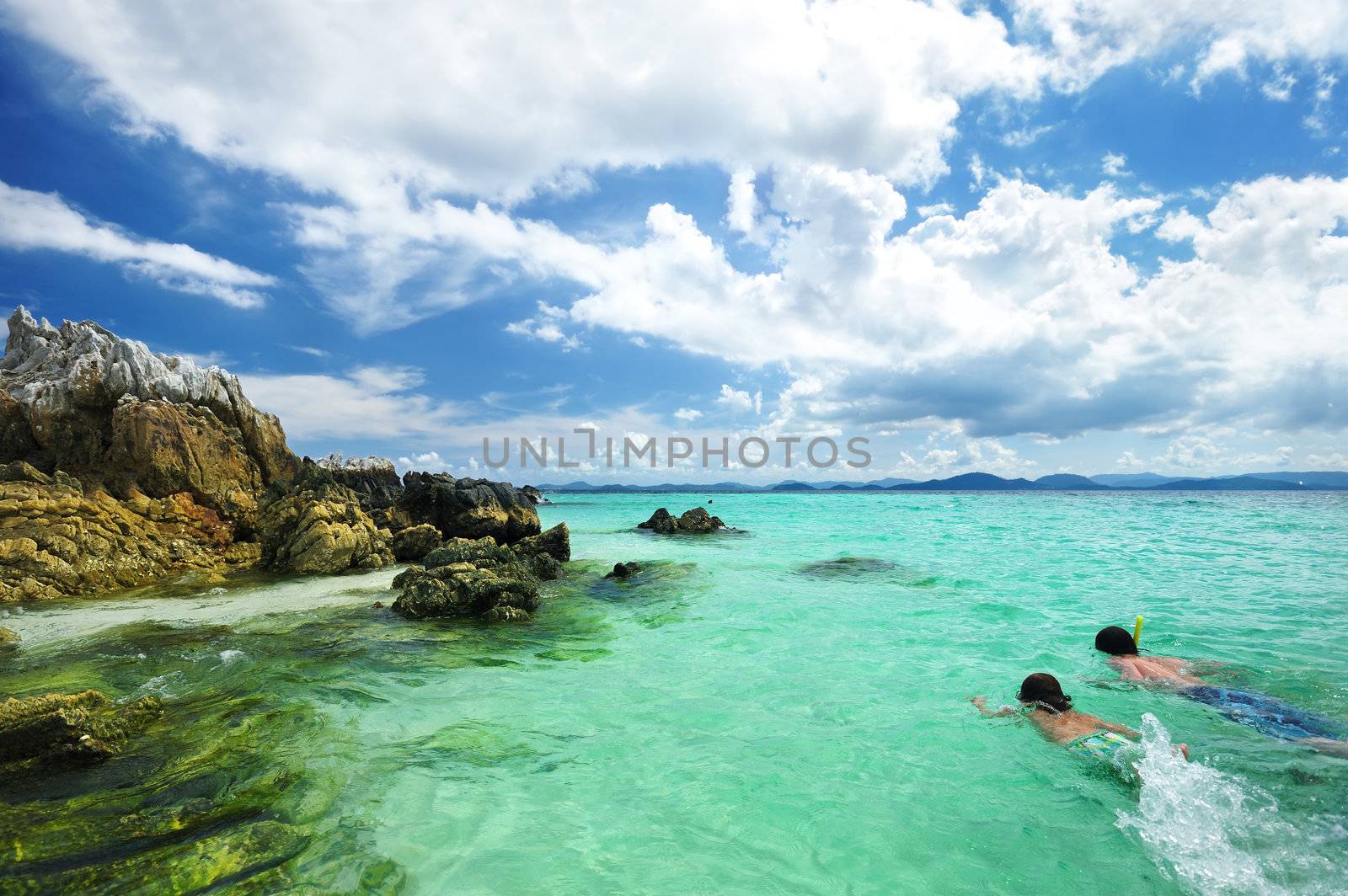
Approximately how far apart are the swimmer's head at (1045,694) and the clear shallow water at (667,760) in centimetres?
57

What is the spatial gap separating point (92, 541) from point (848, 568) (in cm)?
2192

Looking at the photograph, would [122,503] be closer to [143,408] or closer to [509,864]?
[143,408]

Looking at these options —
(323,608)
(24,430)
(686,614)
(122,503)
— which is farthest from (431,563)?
(24,430)

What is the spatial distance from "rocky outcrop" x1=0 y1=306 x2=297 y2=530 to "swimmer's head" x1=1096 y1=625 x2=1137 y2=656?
25239mm

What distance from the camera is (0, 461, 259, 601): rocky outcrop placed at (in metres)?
13.8

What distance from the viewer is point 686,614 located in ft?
43.2

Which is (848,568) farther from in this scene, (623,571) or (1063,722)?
(1063,722)

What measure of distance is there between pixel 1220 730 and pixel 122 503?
26.0 m

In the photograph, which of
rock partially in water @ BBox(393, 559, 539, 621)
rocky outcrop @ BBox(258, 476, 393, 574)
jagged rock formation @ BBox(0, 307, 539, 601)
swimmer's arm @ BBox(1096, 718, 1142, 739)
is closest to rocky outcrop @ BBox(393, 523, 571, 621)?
rock partially in water @ BBox(393, 559, 539, 621)

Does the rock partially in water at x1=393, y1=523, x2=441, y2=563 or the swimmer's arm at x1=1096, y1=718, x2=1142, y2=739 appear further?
the rock partially in water at x1=393, y1=523, x2=441, y2=563

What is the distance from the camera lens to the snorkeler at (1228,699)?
6410 millimetres

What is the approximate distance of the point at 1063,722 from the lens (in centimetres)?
682

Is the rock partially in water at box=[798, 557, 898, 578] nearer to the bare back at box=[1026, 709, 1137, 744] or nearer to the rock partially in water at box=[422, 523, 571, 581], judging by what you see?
the rock partially in water at box=[422, 523, 571, 581]

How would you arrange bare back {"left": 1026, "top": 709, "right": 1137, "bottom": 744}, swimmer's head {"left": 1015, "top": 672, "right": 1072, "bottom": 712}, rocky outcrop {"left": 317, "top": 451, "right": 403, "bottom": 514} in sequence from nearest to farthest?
bare back {"left": 1026, "top": 709, "right": 1137, "bottom": 744}
swimmer's head {"left": 1015, "top": 672, "right": 1072, "bottom": 712}
rocky outcrop {"left": 317, "top": 451, "right": 403, "bottom": 514}
